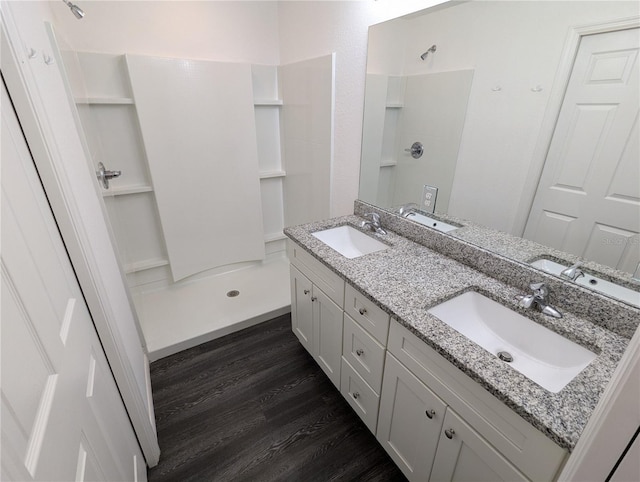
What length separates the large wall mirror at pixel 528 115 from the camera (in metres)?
0.89

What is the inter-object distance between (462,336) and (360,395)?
703 mm

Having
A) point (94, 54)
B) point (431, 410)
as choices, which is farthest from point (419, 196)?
point (94, 54)

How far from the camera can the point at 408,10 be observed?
1.38 m

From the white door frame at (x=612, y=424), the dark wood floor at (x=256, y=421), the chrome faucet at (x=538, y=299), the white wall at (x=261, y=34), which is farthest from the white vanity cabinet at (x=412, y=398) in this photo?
the white wall at (x=261, y=34)

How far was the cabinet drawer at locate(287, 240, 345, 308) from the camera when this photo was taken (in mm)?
1390

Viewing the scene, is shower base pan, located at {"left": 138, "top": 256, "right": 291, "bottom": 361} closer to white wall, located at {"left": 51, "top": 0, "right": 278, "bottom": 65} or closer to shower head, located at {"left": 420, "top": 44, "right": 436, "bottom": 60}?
white wall, located at {"left": 51, "top": 0, "right": 278, "bottom": 65}

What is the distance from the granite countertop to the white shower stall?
39.1 inches

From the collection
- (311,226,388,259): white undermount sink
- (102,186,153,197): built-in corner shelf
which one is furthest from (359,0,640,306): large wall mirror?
(102,186,153,197): built-in corner shelf

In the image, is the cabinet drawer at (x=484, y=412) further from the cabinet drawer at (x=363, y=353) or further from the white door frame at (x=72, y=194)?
the white door frame at (x=72, y=194)

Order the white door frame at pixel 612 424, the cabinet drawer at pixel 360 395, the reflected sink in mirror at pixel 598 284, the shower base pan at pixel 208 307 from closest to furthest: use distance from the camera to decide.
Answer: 1. the white door frame at pixel 612 424
2. the reflected sink in mirror at pixel 598 284
3. the cabinet drawer at pixel 360 395
4. the shower base pan at pixel 208 307

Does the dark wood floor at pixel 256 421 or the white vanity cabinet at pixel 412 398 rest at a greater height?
Result: the white vanity cabinet at pixel 412 398

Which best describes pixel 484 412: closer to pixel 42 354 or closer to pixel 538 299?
pixel 538 299

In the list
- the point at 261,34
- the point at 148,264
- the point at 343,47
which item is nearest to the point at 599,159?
Answer: the point at 343,47

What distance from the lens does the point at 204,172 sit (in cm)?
238
